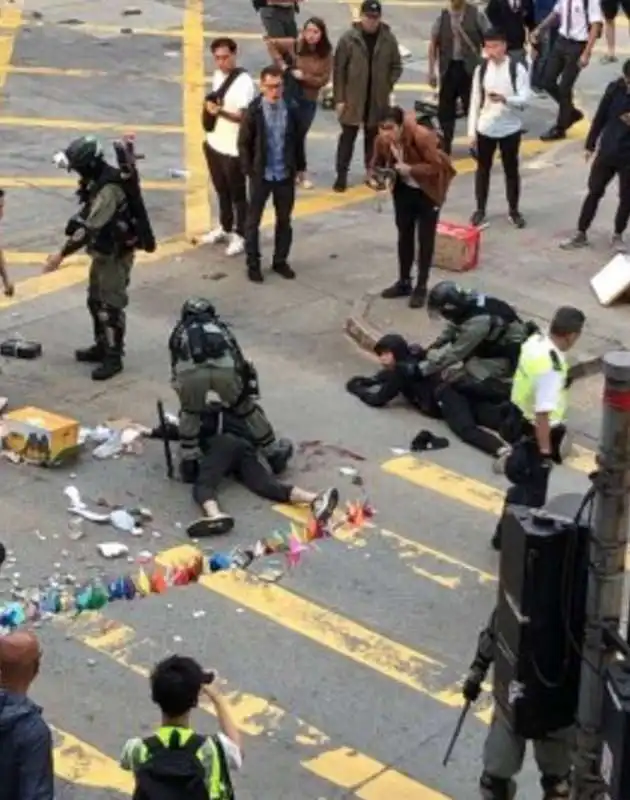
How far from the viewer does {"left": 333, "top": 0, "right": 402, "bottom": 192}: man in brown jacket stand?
1684 cm

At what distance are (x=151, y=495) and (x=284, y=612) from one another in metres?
1.83

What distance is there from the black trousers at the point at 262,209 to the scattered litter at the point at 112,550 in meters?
4.69

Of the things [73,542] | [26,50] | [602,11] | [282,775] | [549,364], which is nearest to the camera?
[282,775]

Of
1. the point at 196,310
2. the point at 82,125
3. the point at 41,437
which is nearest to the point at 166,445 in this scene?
the point at 41,437

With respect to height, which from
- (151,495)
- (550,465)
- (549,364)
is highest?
(549,364)

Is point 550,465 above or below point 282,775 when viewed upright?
above

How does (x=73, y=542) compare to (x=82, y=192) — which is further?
(x=82, y=192)

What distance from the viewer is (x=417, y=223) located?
565 inches

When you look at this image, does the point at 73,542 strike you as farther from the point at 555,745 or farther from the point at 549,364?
the point at 555,745

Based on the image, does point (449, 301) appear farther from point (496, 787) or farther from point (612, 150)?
point (496, 787)

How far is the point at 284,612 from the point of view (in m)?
9.86

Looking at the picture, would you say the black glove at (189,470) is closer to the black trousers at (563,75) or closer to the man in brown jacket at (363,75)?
the man in brown jacket at (363,75)

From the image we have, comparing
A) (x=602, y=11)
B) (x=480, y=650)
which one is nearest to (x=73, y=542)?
(x=480, y=650)

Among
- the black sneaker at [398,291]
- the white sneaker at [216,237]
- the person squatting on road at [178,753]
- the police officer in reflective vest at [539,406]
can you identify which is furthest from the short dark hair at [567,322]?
the white sneaker at [216,237]
